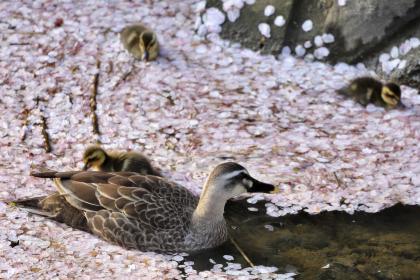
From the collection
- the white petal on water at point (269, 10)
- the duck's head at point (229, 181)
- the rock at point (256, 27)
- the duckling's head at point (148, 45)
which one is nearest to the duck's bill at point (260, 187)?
the duck's head at point (229, 181)

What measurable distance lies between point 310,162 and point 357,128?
834mm

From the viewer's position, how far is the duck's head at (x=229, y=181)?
6.71m

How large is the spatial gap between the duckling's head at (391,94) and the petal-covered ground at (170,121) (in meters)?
0.12

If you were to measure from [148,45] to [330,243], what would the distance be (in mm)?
3326

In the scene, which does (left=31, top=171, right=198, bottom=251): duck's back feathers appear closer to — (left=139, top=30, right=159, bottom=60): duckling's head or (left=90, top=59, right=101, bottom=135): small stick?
(left=90, top=59, right=101, bottom=135): small stick

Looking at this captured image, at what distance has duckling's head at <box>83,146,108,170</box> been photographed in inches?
298

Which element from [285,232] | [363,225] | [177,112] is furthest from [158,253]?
[177,112]

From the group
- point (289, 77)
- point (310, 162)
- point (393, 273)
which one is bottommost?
point (393, 273)

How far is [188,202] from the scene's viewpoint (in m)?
7.04

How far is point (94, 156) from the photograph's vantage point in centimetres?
757

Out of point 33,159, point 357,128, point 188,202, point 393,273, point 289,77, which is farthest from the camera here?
point 289,77

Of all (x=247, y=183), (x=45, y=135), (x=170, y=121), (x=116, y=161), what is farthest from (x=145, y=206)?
(x=170, y=121)

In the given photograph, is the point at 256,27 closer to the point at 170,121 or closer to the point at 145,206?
the point at 170,121

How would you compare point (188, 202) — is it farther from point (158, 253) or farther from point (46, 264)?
point (46, 264)
